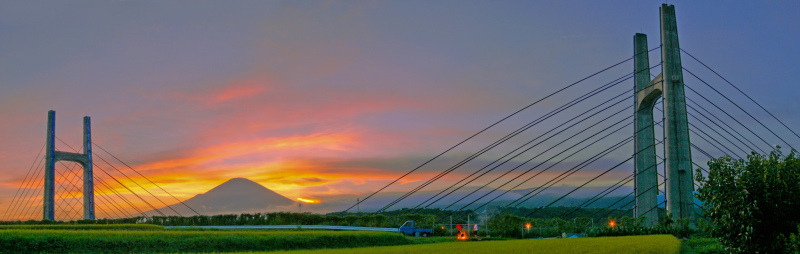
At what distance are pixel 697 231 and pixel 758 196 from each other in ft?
36.5

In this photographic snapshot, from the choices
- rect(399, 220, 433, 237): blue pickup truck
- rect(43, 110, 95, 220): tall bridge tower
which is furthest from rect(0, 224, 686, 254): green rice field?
rect(43, 110, 95, 220): tall bridge tower

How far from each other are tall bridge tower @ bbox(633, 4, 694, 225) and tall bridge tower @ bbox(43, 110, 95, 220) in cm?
3989

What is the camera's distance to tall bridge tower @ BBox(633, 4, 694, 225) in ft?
90.0

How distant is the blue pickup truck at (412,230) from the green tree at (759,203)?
81.3ft

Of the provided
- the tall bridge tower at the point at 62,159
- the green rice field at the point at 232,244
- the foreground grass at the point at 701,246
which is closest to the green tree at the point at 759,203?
the green rice field at the point at 232,244

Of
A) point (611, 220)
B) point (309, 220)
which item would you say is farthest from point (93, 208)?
point (611, 220)

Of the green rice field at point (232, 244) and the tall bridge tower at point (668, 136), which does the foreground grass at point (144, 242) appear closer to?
the green rice field at point (232, 244)

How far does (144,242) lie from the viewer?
844 inches

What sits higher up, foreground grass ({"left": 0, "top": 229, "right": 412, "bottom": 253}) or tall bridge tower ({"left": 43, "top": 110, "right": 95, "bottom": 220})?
tall bridge tower ({"left": 43, "top": 110, "right": 95, "bottom": 220})

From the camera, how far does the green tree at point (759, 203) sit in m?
17.4

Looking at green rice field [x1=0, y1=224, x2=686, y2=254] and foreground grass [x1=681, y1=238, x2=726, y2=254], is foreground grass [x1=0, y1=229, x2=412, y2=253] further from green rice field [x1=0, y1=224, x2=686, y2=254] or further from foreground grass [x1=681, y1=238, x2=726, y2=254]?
foreground grass [x1=681, y1=238, x2=726, y2=254]

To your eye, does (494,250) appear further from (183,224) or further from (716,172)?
(183,224)

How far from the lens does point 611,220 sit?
32562 mm

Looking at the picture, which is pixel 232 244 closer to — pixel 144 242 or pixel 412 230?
pixel 144 242
